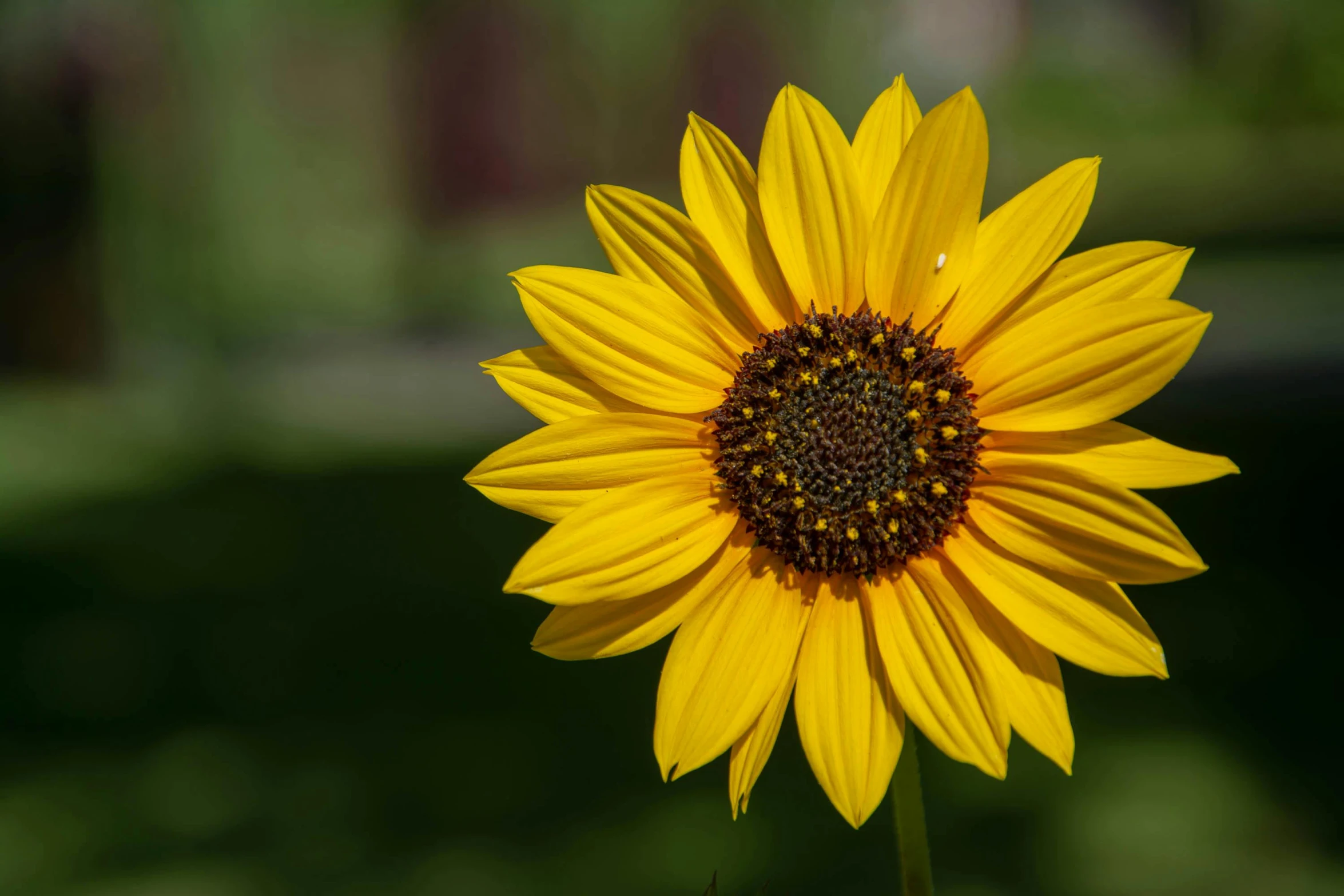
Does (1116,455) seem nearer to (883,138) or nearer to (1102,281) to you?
(1102,281)

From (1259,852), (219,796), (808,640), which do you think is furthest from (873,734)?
(219,796)

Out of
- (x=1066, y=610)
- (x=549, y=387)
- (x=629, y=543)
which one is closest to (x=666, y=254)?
(x=549, y=387)

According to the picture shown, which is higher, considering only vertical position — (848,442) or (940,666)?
(848,442)

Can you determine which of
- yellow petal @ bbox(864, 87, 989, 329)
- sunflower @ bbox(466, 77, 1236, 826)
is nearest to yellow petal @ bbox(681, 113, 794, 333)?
sunflower @ bbox(466, 77, 1236, 826)

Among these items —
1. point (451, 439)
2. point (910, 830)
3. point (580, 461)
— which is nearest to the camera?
point (910, 830)

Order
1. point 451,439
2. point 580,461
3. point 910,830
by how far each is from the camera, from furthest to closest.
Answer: point 451,439
point 580,461
point 910,830

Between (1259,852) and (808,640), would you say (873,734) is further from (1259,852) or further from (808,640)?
(1259,852)
